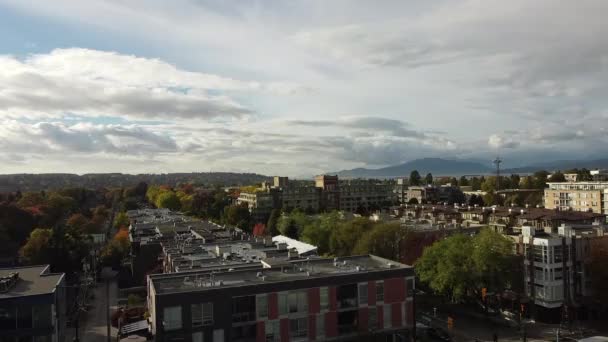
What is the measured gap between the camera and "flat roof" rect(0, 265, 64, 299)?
89.2ft

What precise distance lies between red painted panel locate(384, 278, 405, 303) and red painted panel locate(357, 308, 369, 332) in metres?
1.60

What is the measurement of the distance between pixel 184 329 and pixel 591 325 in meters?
33.3

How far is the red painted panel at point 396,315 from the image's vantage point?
107 feet

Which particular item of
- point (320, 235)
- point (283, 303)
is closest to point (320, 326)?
point (283, 303)

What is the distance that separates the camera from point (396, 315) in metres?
32.8

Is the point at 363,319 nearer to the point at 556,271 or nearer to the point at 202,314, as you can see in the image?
the point at 202,314

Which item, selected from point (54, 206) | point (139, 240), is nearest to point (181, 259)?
point (139, 240)

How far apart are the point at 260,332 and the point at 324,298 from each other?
14.3ft

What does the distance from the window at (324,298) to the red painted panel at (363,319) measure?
7.73 feet

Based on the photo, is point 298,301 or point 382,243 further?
point 382,243

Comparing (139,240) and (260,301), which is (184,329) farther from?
(139,240)

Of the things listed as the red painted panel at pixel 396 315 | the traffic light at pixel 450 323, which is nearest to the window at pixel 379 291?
the red painted panel at pixel 396 315

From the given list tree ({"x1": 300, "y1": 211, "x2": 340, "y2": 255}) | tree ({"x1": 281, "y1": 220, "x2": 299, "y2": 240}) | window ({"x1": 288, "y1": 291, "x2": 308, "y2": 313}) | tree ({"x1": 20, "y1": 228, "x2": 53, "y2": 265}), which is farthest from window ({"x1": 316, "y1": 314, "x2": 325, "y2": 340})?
tree ({"x1": 281, "y1": 220, "x2": 299, "y2": 240})

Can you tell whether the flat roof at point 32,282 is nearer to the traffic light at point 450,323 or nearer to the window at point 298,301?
the window at point 298,301
